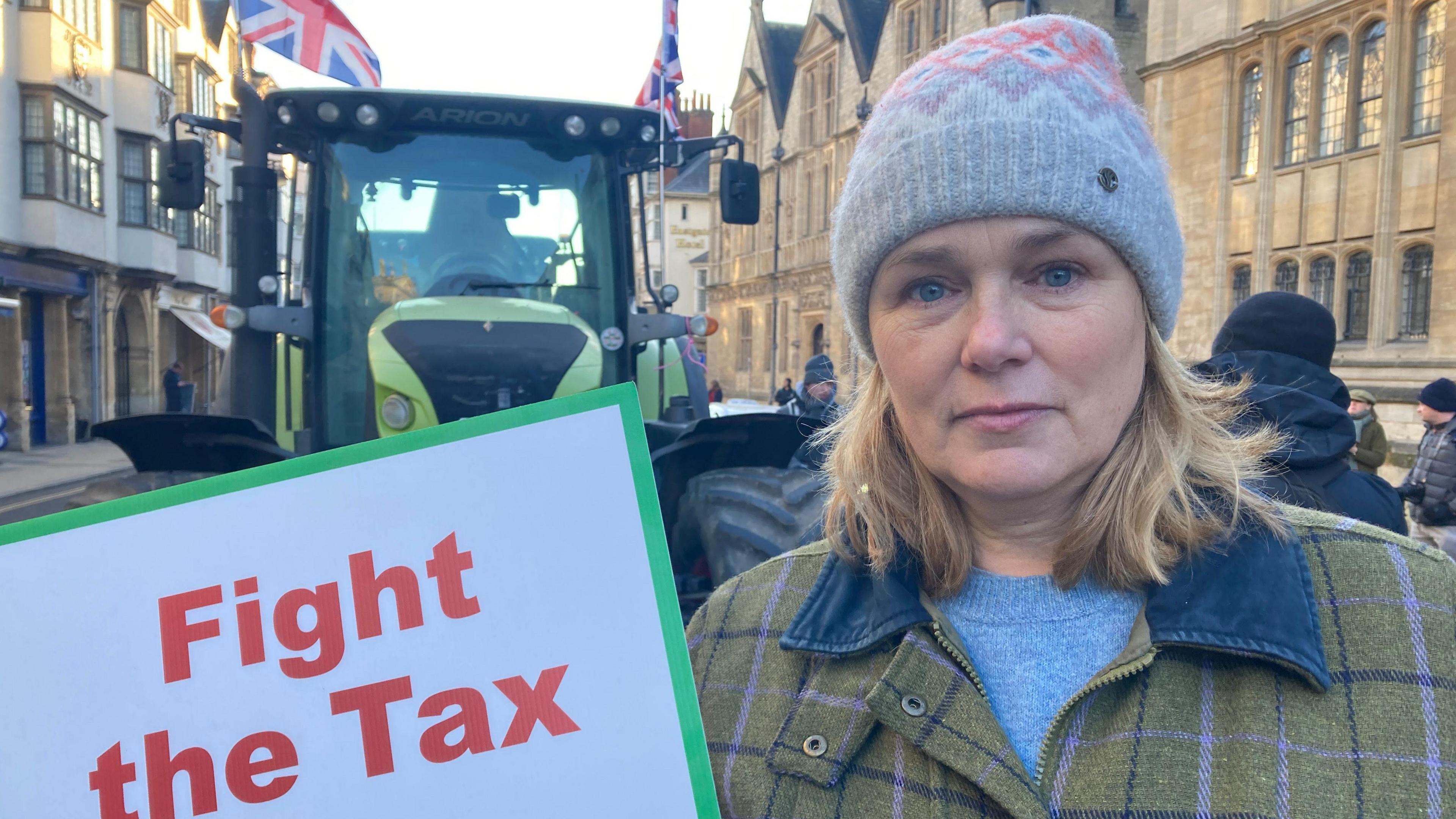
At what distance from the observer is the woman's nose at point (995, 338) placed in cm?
141

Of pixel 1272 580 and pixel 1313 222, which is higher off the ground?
pixel 1313 222

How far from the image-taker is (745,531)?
392cm

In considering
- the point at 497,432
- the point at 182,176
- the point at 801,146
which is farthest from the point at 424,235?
the point at 801,146

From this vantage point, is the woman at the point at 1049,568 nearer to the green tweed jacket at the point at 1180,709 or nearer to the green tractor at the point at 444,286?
the green tweed jacket at the point at 1180,709

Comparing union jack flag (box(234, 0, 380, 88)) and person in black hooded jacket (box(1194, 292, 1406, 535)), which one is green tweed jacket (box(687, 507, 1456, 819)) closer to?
person in black hooded jacket (box(1194, 292, 1406, 535))

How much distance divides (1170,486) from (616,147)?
3722 millimetres

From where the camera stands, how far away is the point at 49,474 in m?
18.1

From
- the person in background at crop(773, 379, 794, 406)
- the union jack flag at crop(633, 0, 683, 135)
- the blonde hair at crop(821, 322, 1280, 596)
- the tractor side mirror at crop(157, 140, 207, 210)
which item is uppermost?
the union jack flag at crop(633, 0, 683, 135)

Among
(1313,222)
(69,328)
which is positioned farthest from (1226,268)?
(69,328)

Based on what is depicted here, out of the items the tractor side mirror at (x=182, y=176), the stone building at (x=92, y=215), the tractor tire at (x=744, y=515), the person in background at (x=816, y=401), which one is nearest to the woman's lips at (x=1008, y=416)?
the person in background at (x=816, y=401)

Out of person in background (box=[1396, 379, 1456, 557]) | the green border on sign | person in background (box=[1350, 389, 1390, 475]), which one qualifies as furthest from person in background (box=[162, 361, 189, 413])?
the green border on sign

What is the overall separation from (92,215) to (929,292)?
2791cm

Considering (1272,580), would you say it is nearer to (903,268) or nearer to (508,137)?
(903,268)

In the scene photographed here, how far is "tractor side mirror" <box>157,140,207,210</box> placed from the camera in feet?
15.5
